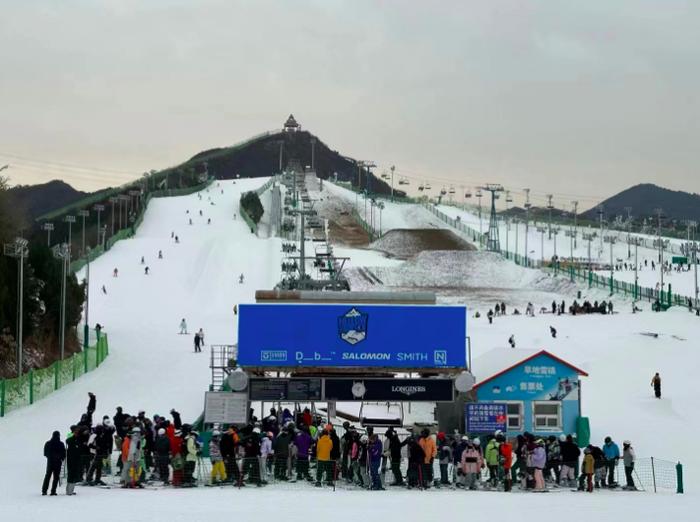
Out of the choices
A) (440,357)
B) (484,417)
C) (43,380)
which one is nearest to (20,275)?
(43,380)

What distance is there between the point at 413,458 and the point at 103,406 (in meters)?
12.5

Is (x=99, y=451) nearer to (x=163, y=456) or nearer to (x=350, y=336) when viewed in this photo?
(x=163, y=456)

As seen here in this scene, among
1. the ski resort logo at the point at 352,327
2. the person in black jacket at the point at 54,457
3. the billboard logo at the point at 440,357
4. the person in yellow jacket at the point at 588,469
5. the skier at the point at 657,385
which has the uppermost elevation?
the ski resort logo at the point at 352,327

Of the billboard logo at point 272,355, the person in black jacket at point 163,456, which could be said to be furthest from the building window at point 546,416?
the person in black jacket at point 163,456

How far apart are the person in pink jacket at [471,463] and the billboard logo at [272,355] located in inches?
182

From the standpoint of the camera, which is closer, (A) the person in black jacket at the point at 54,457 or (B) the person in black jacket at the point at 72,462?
(A) the person in black jacket at the point at 54,457

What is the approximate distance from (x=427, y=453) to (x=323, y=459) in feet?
5.60

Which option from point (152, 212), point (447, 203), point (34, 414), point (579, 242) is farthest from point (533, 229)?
point (34, 414)

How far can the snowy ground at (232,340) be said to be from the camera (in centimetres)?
1577

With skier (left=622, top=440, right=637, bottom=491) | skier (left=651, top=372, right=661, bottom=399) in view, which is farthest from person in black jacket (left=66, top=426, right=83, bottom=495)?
skier (left=651, top=372, right=661, bottom=399)

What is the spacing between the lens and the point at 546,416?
23688 mm

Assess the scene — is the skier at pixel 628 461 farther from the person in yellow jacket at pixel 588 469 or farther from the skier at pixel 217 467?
the skier at pixel 217 467

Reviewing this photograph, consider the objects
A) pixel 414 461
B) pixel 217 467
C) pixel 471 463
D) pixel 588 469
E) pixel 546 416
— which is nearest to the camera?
pixel 217 467

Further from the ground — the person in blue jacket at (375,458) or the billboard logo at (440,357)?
the billboard logo at (440,357)
